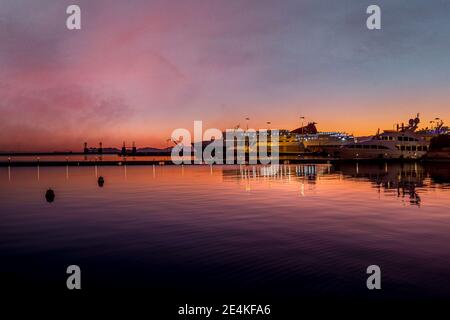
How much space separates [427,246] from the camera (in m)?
14.6

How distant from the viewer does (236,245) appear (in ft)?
49.8

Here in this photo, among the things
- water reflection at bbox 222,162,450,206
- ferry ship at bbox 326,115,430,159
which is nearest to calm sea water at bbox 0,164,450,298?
water reflection at bbox 222,162,450,206

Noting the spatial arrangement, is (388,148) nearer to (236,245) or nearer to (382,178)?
(382,178)

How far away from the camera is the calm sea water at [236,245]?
1088cm

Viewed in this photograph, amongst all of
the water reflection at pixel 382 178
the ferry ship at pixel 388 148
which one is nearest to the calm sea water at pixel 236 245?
the water reflection at pixel 382 178

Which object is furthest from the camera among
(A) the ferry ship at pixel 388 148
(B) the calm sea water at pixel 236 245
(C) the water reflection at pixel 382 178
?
(A) the ferry ship at pixel 388 148

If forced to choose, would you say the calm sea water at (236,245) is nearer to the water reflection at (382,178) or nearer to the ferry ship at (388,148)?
the water reflection at (382,178)

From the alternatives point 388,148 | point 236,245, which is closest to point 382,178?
point 236,245

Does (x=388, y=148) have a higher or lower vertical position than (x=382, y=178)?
higher

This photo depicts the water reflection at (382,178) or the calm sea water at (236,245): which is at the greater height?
the calm sea water at (236,245)
